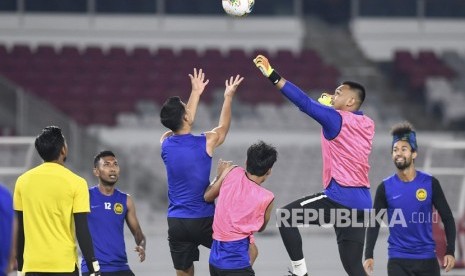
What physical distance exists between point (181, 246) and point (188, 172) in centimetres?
66

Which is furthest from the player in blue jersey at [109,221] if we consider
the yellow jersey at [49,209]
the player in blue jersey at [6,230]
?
the player in blue jersey at [6,230]

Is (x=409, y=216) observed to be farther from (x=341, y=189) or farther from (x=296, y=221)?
(x=296, y=221)

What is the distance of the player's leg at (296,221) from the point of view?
884 centimetres

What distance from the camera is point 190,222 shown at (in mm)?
9148

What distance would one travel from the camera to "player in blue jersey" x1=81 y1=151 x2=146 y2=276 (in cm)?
909

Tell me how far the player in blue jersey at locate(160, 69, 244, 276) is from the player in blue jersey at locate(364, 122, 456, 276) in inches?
56.9

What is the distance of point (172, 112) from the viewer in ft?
30.0

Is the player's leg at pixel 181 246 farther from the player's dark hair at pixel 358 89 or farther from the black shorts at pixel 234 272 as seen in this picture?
the player's dark hair at pixel 358 89

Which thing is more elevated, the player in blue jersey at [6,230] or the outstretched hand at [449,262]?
the player in blue jersey at [6,230]

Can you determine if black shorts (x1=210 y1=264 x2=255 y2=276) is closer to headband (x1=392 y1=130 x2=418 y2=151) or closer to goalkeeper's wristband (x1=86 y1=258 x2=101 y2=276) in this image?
goalkeeper's wristband (x1=86 y1=258 x2=101 y2=276)

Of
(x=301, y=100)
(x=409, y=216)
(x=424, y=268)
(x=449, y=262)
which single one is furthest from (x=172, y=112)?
(x=449, y=262)

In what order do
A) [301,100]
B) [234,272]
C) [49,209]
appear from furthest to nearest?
[301,100]
[234,272]
[49,209]

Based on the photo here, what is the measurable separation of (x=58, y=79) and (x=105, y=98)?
135 centimetres

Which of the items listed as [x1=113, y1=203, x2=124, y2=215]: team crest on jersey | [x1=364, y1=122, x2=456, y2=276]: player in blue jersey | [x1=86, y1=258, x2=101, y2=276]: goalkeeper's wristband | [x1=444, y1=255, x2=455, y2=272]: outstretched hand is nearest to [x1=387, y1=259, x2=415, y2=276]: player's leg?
[x1=364, y1=122, x2=456, y2=276]: player in blue jersey
